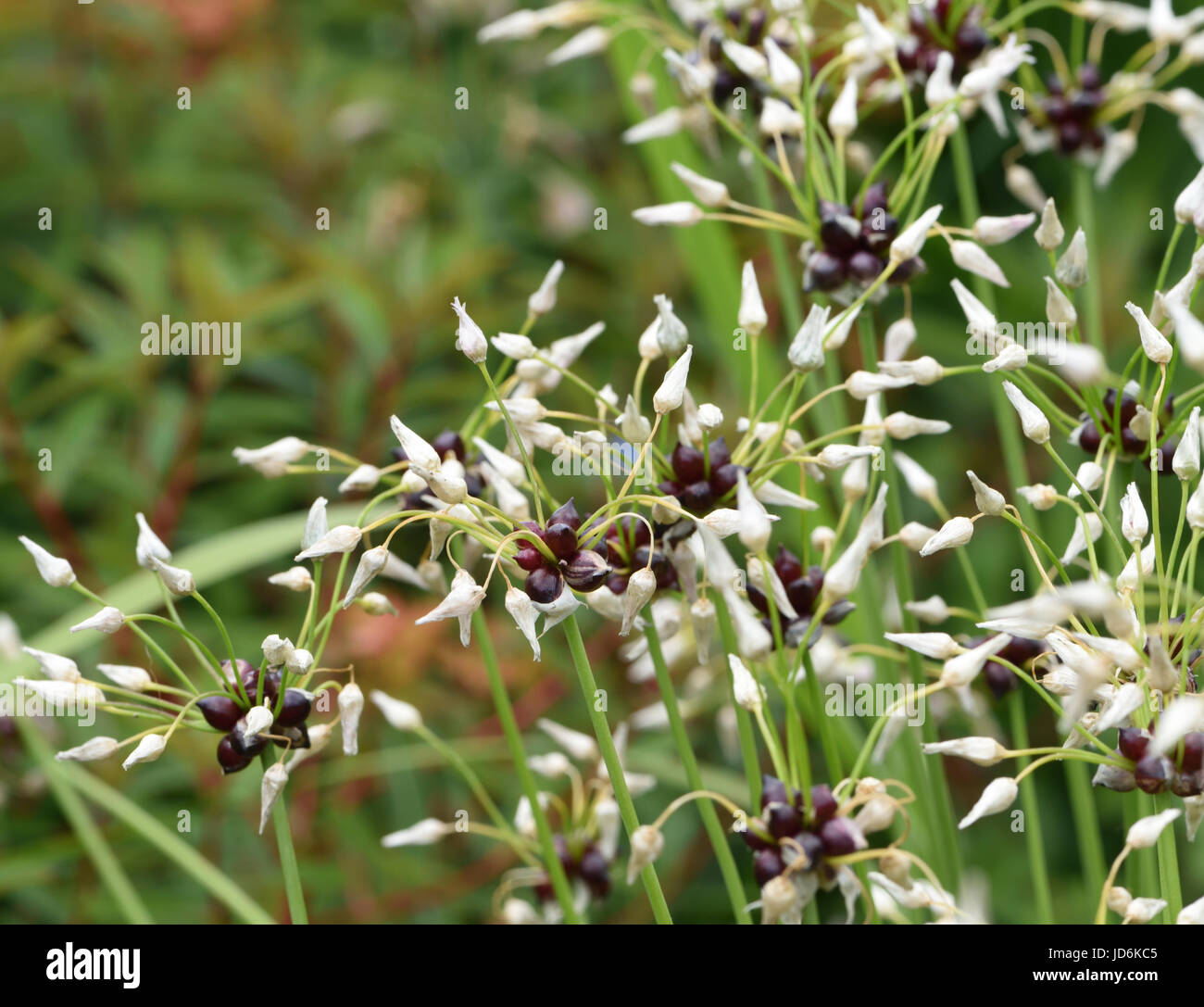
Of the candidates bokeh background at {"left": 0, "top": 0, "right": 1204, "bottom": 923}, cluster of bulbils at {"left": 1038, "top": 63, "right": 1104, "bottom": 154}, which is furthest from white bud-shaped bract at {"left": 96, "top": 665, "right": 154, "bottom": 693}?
cluster of bulbils at {"left": 1038, "top": 63, "right": 1104, "bottom": 154}

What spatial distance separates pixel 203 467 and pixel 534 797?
0.71m

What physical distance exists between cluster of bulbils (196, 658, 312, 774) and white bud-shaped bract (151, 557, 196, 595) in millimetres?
36

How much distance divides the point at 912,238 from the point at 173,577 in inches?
12.8

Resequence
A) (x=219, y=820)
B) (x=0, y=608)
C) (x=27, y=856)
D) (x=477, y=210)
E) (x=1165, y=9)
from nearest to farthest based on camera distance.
Result: (x=1165, y=9) → (x=27, y=856) → (x=219, y=820) → (x=0, y=608) → (x=477, y=210)

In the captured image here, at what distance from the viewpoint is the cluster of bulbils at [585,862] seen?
60cm

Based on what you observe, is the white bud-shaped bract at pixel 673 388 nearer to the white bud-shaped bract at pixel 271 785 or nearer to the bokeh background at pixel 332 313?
Result: the white bud-shaped bract at pixel 271 785

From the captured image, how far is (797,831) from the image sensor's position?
414 millimetres

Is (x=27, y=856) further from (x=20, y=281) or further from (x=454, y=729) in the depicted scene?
(x=20, y=281)

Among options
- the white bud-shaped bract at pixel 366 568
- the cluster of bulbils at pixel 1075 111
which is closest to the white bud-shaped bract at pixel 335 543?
the white bud-shaped bract at pixel 366 568

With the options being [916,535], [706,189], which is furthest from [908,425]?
[706,189]

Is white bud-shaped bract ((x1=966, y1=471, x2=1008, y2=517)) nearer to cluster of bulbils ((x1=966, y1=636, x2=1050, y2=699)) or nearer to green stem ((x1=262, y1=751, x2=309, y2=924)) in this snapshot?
cluster of bulbils ((x1=966, y1=636, x2=1050, y2=699))

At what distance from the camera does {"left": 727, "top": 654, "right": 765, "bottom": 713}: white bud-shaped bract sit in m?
0.42
